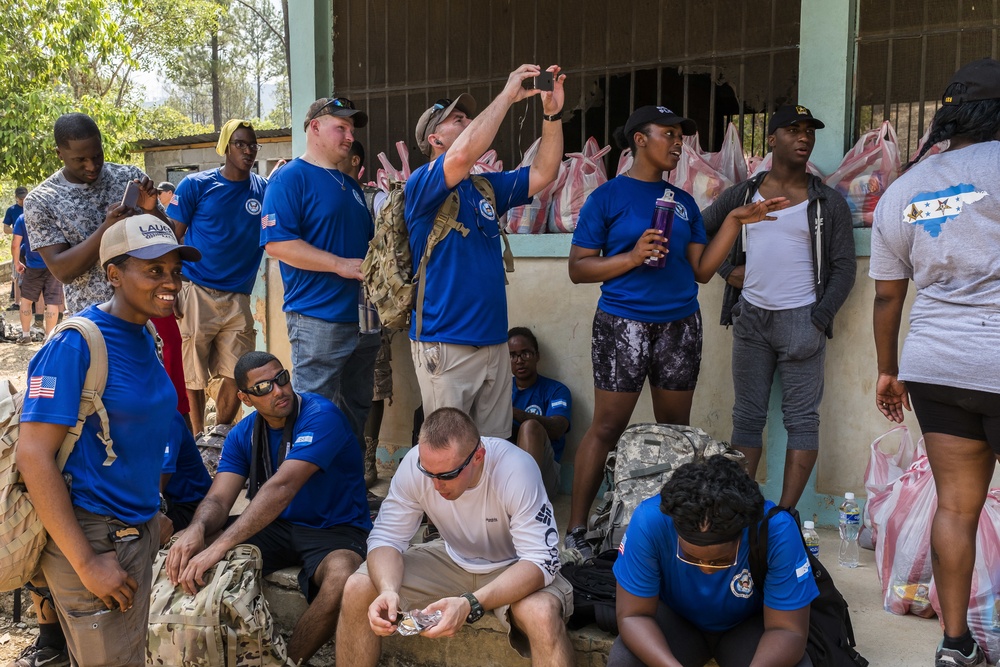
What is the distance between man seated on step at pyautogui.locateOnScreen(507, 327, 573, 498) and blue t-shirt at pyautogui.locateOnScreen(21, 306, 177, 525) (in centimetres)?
223

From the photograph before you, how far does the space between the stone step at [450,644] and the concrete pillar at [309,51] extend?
121 inches

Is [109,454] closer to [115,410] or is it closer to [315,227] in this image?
[115,410]

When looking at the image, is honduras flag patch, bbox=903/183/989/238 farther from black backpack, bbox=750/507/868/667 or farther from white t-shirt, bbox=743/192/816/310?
white t-shirt, bbox=743/192/816/310

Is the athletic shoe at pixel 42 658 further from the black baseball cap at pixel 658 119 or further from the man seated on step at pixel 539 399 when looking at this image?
the black baseball cap at pixel 658 119

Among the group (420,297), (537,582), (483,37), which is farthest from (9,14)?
(537,582)

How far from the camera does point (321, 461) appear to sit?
3.87 metres

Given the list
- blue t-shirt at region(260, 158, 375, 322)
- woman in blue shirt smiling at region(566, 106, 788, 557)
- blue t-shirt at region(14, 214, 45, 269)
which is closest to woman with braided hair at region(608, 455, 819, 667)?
woman in blue shirt smiling at region(566, 106, 788, 557)

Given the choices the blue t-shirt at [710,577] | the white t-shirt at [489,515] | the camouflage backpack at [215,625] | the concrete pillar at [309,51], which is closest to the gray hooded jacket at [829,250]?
the blue t-shirt at [710,577]

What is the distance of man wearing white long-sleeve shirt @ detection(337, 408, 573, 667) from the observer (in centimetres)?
325

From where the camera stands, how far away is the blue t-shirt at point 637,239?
13.3ft

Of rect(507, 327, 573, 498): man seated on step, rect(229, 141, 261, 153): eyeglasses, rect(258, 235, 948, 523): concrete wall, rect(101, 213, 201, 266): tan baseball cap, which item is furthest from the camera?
rect(229, 141, 261, 153): eyeglasses

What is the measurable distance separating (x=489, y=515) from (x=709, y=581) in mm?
884

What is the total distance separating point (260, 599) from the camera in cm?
363

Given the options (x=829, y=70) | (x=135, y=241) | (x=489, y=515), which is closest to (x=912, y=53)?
(x=829, y=70)
